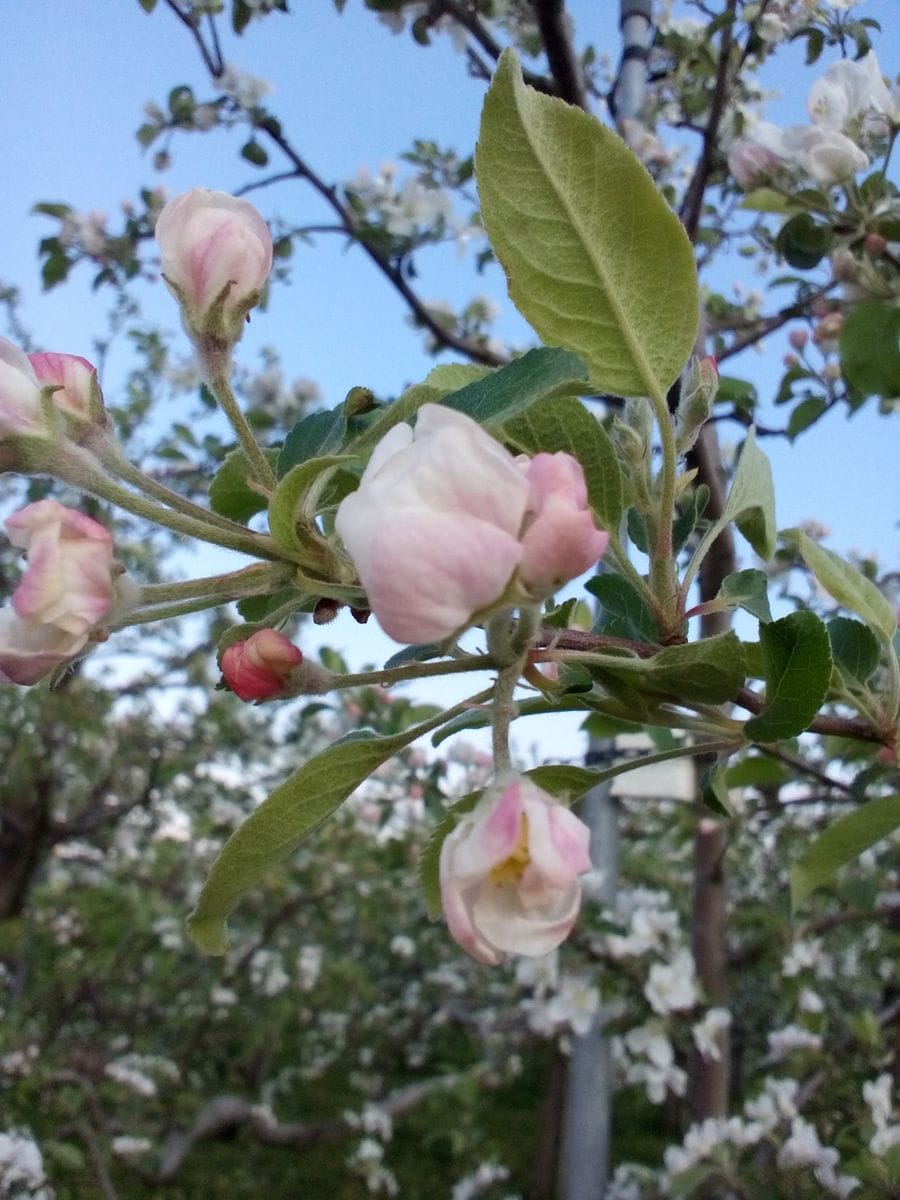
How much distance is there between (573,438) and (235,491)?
211mm

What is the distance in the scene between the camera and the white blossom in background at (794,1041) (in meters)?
2.03

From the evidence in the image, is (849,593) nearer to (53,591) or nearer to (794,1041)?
(53,591)

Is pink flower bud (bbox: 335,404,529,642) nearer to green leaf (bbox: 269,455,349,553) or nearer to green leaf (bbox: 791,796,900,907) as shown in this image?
green leaf (bbox: 269,455,349,553)

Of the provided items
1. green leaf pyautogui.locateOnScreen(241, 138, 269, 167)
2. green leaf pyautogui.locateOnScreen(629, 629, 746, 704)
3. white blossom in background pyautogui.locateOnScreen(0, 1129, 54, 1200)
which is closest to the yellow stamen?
green leaf pyautogui.locateOnScreen(629, 629, 746, 704)

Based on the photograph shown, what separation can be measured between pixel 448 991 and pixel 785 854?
1.84m

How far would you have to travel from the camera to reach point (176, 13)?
205 cm

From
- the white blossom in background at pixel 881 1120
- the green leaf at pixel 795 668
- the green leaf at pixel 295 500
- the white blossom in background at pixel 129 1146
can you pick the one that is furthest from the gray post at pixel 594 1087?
the green leaf at pixel 295 500

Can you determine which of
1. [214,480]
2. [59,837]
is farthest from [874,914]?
[59,837]

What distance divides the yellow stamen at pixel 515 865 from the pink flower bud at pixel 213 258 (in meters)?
0.26

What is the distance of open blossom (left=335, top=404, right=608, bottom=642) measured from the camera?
292mm

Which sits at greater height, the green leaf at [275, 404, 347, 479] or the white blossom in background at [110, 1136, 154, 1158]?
the green leaf at [275, 404, 347, 479]

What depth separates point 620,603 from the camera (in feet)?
1.91

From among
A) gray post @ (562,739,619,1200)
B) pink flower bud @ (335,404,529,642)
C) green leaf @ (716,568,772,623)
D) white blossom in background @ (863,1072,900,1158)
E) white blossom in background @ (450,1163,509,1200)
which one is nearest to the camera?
pink flower bud @ (335,404,529,642)

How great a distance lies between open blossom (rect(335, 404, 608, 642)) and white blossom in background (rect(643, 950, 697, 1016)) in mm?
1881
